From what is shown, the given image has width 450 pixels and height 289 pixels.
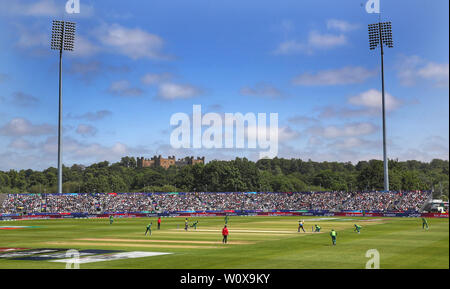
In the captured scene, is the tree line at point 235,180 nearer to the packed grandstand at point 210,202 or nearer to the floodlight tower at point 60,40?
the packed grandstand at point 210,202

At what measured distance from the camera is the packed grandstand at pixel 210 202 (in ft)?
278

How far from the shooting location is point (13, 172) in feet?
647

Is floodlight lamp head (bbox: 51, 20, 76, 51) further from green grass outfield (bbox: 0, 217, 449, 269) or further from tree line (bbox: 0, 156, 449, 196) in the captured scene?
tree line (bbox: 0, 156, 449, 196)

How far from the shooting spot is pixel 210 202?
102m

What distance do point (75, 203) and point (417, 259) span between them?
77848 mm

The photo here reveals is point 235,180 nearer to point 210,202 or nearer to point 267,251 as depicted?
point 210,202

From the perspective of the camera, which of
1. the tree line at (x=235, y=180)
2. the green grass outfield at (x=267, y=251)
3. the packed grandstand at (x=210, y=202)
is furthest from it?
the tree line at (x=235, y=180)

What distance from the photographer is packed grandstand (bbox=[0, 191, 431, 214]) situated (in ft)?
278

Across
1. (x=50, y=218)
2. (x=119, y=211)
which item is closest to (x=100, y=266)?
(x=50, y=218)

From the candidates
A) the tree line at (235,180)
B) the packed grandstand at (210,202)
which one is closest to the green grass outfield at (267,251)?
the packed grandstand at (210,202)

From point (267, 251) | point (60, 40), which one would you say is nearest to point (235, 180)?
point (60, 40)

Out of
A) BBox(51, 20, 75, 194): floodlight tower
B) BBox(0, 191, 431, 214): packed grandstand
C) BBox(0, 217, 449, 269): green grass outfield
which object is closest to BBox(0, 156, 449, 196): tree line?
BBox(0, 191, 431, 214): packed grandstand

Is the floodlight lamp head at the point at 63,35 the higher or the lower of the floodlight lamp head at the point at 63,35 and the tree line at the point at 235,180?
the higher
